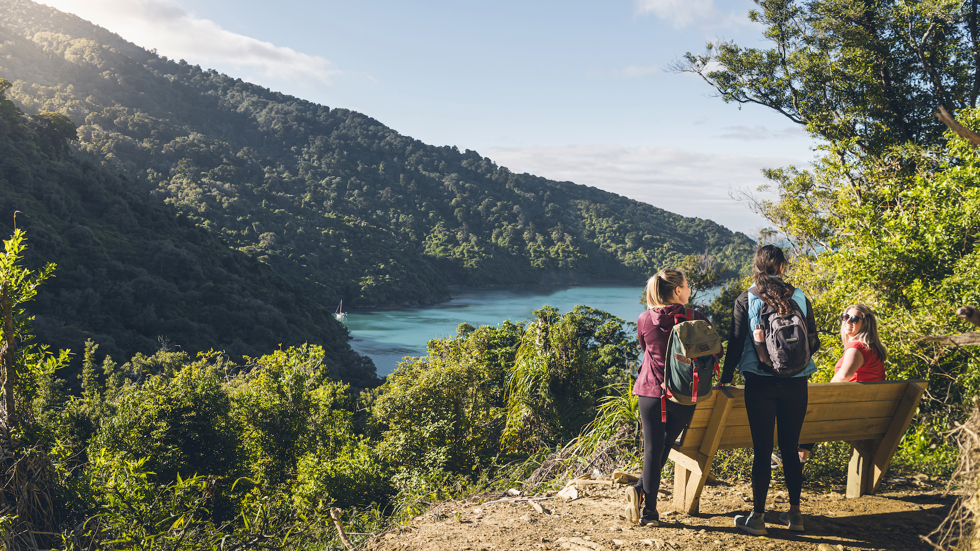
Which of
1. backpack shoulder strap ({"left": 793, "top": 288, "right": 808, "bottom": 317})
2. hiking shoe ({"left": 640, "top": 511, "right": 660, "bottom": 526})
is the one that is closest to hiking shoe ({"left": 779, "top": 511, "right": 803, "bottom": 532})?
hiking shoe ({"left": 640, "top": 511, "right": 660, "bottom": 526})

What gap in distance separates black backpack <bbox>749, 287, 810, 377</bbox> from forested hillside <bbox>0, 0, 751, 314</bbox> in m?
65.9

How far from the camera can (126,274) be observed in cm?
3278

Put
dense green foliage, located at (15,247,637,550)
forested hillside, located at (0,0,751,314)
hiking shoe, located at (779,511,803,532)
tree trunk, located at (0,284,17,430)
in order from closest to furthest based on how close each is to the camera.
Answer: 1. hiking shoe, located at (779,511,803,532)
2. tree trunk, located at (0,284,17,430)
3. dense green foliage, located at (15,247,637,550)
4. forested hillside, located at (0,0,751,314)

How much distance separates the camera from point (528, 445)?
618 centimetres

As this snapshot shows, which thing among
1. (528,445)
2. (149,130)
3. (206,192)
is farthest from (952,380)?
(149,130)

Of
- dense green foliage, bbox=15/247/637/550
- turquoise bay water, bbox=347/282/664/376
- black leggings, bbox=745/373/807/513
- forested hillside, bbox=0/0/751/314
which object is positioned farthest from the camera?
forested hillside, bbox=0/0/751/314

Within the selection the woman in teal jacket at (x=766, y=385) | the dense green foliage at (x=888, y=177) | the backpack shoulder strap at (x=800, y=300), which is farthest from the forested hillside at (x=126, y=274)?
the backpack shoulder strap at (x=800, y=300)

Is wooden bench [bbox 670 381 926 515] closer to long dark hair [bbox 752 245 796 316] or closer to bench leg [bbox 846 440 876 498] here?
bench leg [bbox 846 440 876 498]

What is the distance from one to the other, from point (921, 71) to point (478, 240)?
303ft

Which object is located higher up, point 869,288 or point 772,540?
point 869,288

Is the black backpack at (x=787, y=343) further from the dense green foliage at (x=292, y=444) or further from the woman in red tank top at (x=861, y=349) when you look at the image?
the dense green foliage at (x=292, y=444)

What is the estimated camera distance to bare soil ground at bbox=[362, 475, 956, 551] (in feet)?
7.84

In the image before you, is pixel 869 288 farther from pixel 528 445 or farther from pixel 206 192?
pixel 206 192

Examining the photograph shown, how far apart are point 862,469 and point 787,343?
1.29m
